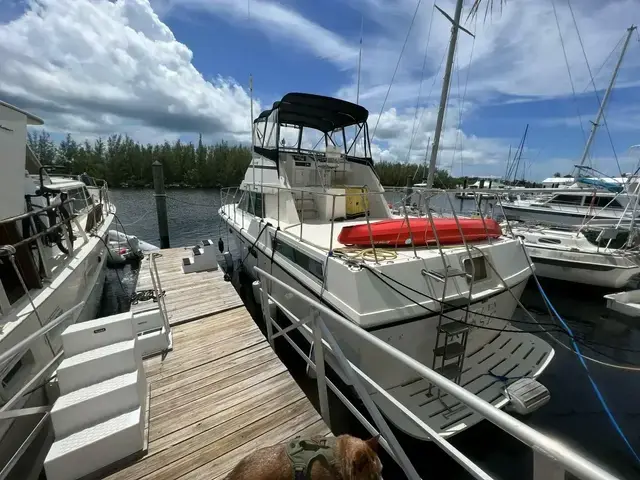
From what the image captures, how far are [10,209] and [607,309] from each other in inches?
508

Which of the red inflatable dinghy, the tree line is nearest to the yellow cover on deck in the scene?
the red inflatable dinghy

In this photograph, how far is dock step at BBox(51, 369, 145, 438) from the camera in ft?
7.10

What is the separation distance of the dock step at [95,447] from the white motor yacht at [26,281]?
536mm

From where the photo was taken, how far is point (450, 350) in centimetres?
363

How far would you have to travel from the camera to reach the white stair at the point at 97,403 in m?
2.13

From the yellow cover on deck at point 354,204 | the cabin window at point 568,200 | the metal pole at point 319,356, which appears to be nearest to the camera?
the metal pole at point 319,356

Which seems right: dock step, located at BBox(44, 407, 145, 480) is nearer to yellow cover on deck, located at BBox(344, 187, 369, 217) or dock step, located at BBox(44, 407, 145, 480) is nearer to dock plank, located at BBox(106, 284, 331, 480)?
dock plank, located at BBox(106, 284, 331, 480)

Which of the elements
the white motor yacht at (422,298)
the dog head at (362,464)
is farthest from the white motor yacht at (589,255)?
the dog head at (362,464)

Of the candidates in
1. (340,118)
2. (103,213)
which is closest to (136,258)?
(103,213)

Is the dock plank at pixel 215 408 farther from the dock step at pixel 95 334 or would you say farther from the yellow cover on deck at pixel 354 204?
the yellow cover on deck at pixel 354 204

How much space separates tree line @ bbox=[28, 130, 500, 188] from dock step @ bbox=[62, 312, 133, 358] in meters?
43.8

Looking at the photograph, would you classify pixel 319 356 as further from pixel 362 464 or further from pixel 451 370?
pixel 451 370

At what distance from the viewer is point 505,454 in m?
3.82

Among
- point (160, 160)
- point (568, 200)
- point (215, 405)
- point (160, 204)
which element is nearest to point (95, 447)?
point (215, 405)
